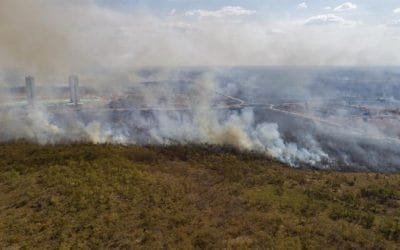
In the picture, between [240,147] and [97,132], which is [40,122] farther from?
[240,147]

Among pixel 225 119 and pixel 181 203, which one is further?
pixel 225 119

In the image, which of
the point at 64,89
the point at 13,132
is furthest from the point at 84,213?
the point at 64,89

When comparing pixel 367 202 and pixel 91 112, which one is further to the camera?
pixel 91 112

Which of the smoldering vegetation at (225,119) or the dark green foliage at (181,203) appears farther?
the smoldering vegetation at (225,119)

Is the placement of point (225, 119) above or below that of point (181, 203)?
above

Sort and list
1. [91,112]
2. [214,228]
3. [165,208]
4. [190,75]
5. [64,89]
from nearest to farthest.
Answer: [214,228], [165,208], [91,112], [64,89], [190,75]

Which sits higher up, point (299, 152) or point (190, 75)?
point (190, 75)

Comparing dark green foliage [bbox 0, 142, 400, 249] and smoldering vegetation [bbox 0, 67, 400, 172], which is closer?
dark green foliage [bbox 0, 142, 400, 249]

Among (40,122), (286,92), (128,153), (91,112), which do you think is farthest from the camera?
(286,92)
